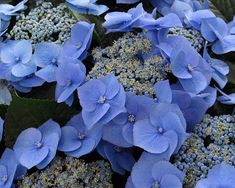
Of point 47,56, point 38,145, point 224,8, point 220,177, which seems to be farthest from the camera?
point 224,8

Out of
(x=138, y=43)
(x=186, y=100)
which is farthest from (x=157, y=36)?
(x=186, y=100)

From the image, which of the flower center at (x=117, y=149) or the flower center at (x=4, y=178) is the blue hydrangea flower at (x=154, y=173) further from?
the flower center at (x=4, y=178)

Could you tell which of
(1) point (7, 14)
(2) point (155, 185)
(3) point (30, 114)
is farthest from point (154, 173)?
(1) point (7, 14)

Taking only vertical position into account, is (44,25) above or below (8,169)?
above

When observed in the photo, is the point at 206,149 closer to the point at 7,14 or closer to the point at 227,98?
the point at 227,98

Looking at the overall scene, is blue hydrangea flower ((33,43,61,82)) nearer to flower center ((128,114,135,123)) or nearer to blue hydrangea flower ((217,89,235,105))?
flower center ((128,114,135,123))

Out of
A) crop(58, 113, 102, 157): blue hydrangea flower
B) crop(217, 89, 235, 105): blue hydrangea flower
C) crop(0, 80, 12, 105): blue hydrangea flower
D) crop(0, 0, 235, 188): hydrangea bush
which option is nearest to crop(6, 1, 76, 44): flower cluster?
crop(0, 0, 235, 188): hydrangea bush

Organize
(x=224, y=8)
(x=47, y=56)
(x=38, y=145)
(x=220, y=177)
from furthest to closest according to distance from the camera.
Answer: (x=224, y=8) < (x=47, y=56) < (x=38, y=145) < (x=220, y=177)

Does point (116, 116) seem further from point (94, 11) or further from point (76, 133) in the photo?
point (94, 11)
